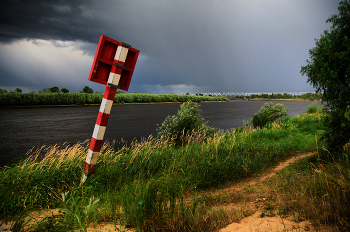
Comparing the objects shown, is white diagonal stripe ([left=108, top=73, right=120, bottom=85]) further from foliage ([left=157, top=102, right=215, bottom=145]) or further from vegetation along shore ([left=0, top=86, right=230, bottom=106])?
vegetation along shore ([left=0, top=86, right=230, bottom=106])

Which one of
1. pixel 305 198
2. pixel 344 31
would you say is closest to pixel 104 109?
pixel 305 198

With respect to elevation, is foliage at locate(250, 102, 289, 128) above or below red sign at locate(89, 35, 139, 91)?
above

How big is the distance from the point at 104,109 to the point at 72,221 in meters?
2.17

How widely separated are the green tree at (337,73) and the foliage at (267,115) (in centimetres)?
1103

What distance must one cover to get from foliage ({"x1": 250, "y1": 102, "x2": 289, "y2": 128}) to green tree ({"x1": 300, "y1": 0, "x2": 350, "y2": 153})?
434 inches

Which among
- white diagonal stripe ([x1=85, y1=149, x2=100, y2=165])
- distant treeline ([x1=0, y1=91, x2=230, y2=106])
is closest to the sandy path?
white diagonal stripe ([x1=85, y1=149, x2=100, y2=165])

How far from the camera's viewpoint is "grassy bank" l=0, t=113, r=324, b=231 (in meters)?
2.83

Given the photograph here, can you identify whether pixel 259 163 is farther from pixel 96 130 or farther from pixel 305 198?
pixel 96 130

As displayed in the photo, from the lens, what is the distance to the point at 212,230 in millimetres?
2779

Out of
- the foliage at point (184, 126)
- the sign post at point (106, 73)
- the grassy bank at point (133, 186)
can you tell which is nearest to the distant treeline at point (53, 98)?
the foliage at point (184, 126)

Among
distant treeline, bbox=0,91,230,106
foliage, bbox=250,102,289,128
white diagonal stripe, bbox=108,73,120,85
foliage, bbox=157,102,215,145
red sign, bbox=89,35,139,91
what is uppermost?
foliage, bbox=250,102,289,128

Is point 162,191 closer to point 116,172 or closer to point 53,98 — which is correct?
point 116,172

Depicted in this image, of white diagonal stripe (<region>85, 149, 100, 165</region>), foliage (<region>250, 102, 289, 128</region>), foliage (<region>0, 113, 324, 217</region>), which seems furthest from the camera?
foliage (<region>250, 102, 289, 128</region>)

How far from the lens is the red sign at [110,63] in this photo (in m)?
4.10
